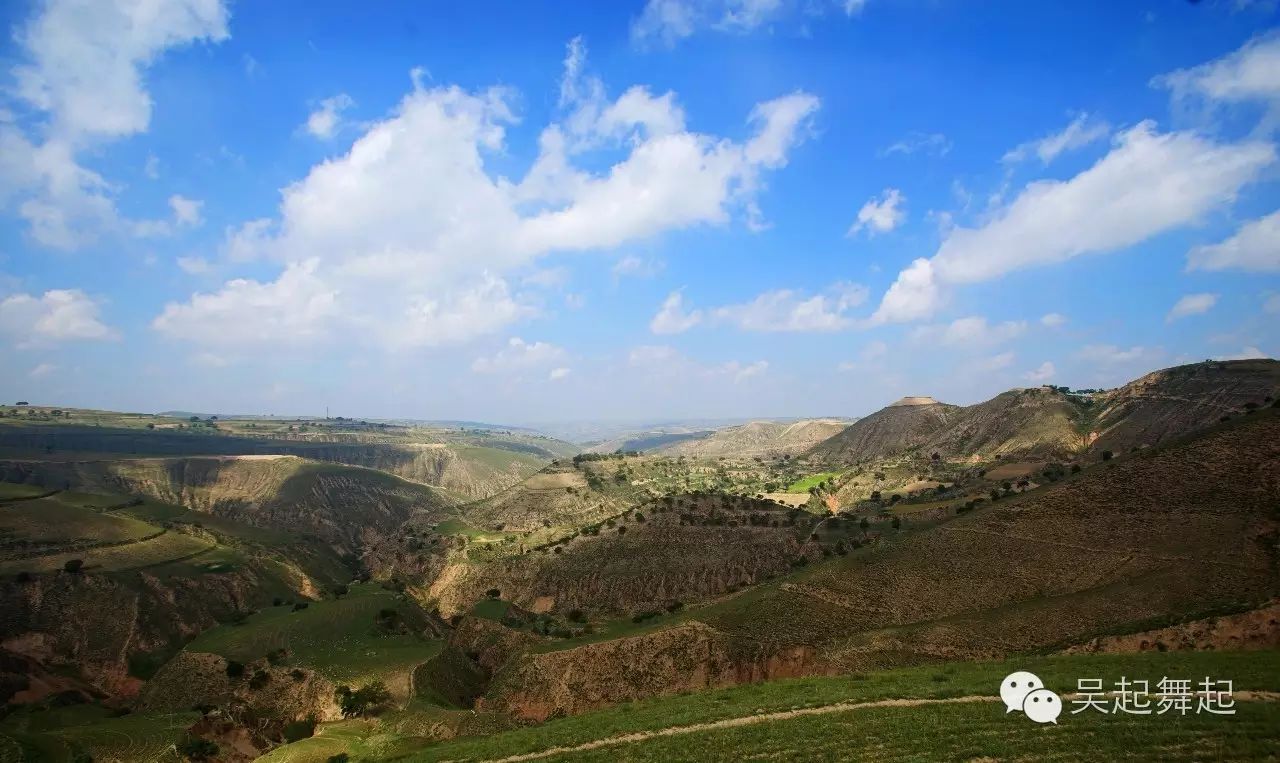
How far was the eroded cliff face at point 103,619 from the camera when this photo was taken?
6531 cm

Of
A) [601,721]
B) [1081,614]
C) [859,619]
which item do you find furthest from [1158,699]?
[859,619]

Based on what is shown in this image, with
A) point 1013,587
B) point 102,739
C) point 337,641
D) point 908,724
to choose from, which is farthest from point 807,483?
point 908,724

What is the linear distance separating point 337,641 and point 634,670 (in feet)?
96.6

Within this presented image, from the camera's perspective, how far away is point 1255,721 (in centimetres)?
1767

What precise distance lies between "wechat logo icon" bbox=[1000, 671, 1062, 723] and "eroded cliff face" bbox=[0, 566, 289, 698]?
257ft

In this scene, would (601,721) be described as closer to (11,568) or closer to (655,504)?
(655,504)

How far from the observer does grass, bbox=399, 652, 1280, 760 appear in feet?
58.5

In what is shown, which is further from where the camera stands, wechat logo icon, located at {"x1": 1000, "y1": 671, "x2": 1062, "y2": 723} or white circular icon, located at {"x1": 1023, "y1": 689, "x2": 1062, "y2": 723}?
wechat logo icon, located at {"x1": 1000, "y1": 671, "x2": 1062, "y2": 723}

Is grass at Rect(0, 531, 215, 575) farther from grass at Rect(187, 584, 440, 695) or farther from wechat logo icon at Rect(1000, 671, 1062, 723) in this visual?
wechat logo icon at Rect(1000, 671, 1062, 723)

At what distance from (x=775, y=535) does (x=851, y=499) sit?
40.4m

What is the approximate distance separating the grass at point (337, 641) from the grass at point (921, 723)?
22754 mm

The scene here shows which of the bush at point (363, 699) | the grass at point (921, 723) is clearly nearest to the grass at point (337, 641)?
the bush at point (363, 699)

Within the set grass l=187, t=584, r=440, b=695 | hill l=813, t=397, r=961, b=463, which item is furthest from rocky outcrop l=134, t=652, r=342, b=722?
hill l=813, t=397, r=961, b=463

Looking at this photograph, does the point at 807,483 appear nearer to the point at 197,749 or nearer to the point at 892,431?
the point at 892,431
